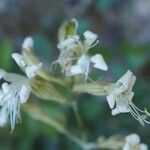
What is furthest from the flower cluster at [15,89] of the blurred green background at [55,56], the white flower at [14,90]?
the blurred green background at [55,56]

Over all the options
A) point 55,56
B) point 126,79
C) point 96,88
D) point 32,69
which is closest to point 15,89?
point 32,69

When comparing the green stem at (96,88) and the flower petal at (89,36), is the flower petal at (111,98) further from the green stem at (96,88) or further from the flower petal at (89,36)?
the flower petal at (89,36)

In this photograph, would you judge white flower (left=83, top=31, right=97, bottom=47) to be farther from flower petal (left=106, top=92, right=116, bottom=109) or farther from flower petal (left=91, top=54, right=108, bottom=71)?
flower petal (left=106, top=92, right=116, bottom=109)

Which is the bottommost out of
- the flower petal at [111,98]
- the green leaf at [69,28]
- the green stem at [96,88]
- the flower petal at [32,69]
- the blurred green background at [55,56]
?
the flower petal at [111,98]

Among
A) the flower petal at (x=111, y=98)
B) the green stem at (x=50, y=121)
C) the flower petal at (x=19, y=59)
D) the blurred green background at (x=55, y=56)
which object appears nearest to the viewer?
the flower petal at (x=111, y=98)

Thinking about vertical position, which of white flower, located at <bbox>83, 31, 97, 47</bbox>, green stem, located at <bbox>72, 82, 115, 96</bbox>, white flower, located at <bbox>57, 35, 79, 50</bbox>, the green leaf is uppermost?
the green leaf

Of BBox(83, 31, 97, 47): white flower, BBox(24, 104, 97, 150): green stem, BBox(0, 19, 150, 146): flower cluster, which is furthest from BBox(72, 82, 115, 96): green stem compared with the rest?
BBox(24, 104, 97, 150): green stem

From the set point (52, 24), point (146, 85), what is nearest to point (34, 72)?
point (146, 85)

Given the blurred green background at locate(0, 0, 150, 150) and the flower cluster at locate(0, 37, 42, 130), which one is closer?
the flower cluster at locate(0, 37, 42, 130)

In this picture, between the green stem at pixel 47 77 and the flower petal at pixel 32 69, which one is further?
the green stem at pixel 47 77

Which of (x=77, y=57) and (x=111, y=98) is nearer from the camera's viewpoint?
(x=111, y=98)

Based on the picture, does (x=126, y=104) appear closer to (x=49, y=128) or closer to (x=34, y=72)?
(x=34, y=72)

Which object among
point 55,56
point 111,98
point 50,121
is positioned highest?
point 55,56

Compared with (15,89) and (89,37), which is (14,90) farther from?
(89,37)
